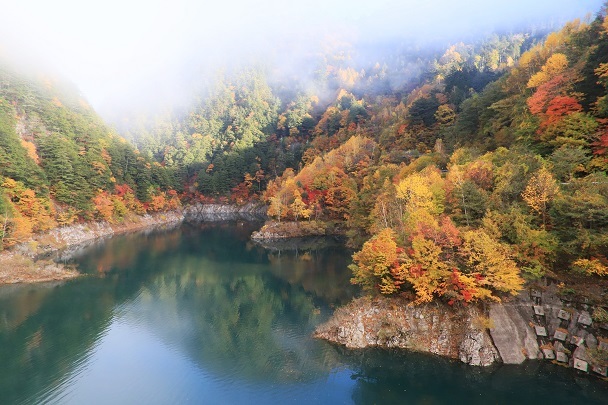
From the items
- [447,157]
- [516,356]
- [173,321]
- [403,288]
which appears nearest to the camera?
[516,356]

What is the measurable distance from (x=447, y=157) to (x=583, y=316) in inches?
1115

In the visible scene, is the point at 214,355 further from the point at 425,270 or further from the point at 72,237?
the point at 72,237

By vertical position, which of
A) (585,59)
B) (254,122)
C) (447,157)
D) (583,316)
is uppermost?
(254,122)

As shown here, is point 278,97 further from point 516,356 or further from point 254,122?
point 516,356

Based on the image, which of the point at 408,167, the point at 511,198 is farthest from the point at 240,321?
the point at 408,167

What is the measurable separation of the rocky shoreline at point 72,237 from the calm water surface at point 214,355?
8.92ft

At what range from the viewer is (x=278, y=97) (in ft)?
502

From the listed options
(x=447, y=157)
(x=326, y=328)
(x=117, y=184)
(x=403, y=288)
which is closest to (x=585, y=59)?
(x=447, y=157)

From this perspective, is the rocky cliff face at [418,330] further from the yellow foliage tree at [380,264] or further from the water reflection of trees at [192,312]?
the water reflection of trees at [192,312]

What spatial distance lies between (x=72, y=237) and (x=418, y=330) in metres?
53.9

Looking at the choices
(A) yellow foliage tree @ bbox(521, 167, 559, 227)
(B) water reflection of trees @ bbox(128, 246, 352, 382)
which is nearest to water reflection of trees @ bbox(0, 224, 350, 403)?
(B) water reflection of trees @ bbox(128, 246, 352, 382)

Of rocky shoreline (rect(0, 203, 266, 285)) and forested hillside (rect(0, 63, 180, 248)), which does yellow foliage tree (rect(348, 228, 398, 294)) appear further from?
forested hillside (rect(0, 63, 180, 248))

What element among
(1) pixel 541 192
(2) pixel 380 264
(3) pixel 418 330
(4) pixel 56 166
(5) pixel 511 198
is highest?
(4) pixel 56 166

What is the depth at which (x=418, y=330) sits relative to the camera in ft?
63.4
